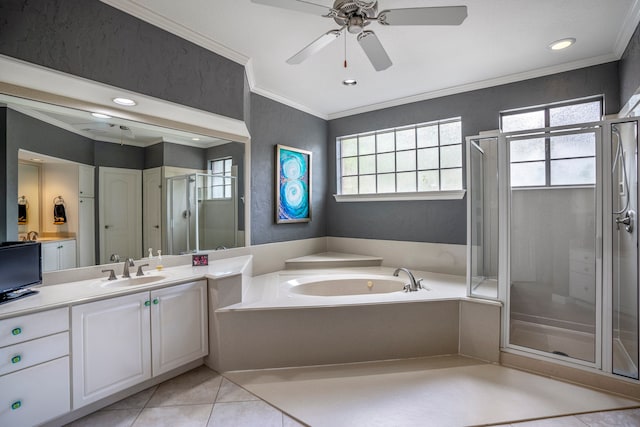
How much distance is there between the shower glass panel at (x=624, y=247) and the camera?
204 centimetres

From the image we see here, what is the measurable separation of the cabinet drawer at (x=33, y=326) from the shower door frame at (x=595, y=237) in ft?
10.2

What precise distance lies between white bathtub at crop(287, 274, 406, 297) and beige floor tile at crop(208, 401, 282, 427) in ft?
4.48

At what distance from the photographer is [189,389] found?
2.15 metres

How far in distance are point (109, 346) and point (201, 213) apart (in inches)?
53.4

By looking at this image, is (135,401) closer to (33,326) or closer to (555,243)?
(33,326)

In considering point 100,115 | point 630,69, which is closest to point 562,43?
point 630,69

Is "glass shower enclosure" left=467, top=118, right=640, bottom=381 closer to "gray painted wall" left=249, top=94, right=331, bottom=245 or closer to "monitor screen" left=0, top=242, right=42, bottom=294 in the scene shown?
"gray painted wall" left=249, top=94, right=331, bottom=245

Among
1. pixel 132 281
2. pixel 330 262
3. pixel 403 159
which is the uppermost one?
pixel 403 159

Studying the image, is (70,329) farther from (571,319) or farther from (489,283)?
(571,319)

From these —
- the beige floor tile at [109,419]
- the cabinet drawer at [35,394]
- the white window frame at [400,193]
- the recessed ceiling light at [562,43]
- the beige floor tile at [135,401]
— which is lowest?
the beige floor tile at [109,419]

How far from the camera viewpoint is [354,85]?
11.0ft

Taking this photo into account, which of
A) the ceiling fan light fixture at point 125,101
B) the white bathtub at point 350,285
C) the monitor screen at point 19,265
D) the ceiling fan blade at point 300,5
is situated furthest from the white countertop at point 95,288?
the ceiling fan blade at point 300,5

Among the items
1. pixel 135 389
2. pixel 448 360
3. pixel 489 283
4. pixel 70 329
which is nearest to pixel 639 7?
pixel 489 283

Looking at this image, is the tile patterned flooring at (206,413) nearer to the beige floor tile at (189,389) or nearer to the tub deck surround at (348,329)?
the beige floor tile at (189,389)
